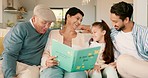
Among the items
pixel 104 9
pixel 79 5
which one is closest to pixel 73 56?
pixel 104 9

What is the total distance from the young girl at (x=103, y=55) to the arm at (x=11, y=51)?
23.8 inches

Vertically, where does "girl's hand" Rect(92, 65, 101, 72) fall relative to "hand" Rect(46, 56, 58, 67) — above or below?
below

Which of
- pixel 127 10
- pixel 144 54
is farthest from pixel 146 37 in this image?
pixel 127 10

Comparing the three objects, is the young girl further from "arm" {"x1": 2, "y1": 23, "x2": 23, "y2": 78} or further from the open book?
"arm" {"x1": 2, "y1": 23, "x2": 23, "y2": 78}

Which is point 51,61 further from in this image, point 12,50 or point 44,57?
point 12,50

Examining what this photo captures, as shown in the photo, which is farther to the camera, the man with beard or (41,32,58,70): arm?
the man with beard

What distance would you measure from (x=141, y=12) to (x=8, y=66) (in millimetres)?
1413

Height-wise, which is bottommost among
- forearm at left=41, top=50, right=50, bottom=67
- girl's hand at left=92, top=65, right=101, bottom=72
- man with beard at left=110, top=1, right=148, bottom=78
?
girl's hand at left=92, top=65, right=101, bottom=72

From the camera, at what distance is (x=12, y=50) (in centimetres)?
185

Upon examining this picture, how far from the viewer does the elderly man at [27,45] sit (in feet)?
5.98

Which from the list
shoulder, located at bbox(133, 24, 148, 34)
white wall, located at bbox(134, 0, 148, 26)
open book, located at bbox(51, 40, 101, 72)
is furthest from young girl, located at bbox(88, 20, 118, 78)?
white wall, located at bbox(134, 0, 148, 26)

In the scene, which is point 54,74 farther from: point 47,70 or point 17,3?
point 17,3

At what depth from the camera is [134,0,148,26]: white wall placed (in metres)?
2.40

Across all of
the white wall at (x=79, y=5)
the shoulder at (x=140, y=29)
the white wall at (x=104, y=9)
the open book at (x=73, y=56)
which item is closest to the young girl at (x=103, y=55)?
the open book at (x=73, y=56)
